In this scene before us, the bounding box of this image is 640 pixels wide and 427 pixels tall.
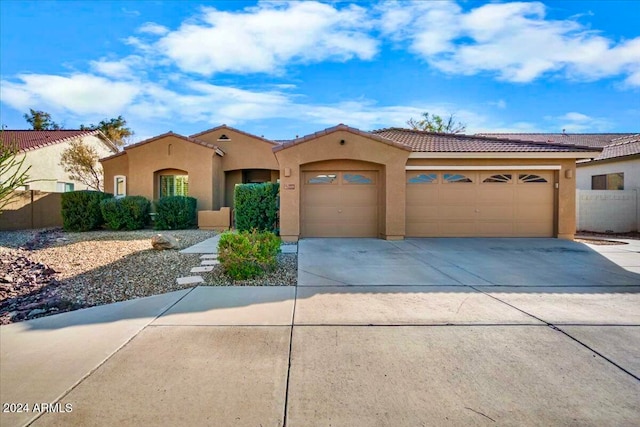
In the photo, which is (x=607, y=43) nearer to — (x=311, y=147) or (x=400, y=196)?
(x=400, y=196)

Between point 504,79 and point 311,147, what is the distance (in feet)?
34.1

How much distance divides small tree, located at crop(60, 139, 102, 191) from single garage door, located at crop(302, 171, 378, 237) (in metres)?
→ 16.7

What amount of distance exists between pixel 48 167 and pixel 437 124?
31.2 metres

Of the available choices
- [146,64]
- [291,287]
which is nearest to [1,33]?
[146,64]

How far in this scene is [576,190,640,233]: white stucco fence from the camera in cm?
1616

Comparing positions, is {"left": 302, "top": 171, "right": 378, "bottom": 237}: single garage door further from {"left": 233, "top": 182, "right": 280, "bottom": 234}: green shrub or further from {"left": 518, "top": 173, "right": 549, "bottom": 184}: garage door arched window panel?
{"left": 518, "top": 173, "right": 549, "bottom": 184}: garage door arched window panel

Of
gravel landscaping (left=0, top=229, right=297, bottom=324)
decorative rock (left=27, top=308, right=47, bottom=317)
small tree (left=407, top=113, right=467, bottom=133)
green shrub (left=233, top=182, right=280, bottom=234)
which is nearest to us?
decorative rock (left=27, top=308, right=47, bottom=317)

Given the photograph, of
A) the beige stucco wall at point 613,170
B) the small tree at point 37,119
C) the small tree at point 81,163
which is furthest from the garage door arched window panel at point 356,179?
the small tree at point 37,119

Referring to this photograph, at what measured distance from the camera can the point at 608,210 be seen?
16.3 m

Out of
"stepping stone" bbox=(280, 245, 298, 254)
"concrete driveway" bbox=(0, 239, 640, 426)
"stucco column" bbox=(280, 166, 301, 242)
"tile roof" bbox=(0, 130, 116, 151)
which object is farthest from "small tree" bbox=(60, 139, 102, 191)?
"concrete driveway" bbox=(0, 239, 640, 426)

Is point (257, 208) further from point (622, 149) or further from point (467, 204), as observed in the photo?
point (622, 149)

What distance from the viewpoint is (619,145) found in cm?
1947

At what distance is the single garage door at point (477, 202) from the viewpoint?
1245cm

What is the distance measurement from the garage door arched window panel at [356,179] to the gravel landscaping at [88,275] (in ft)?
14.6
